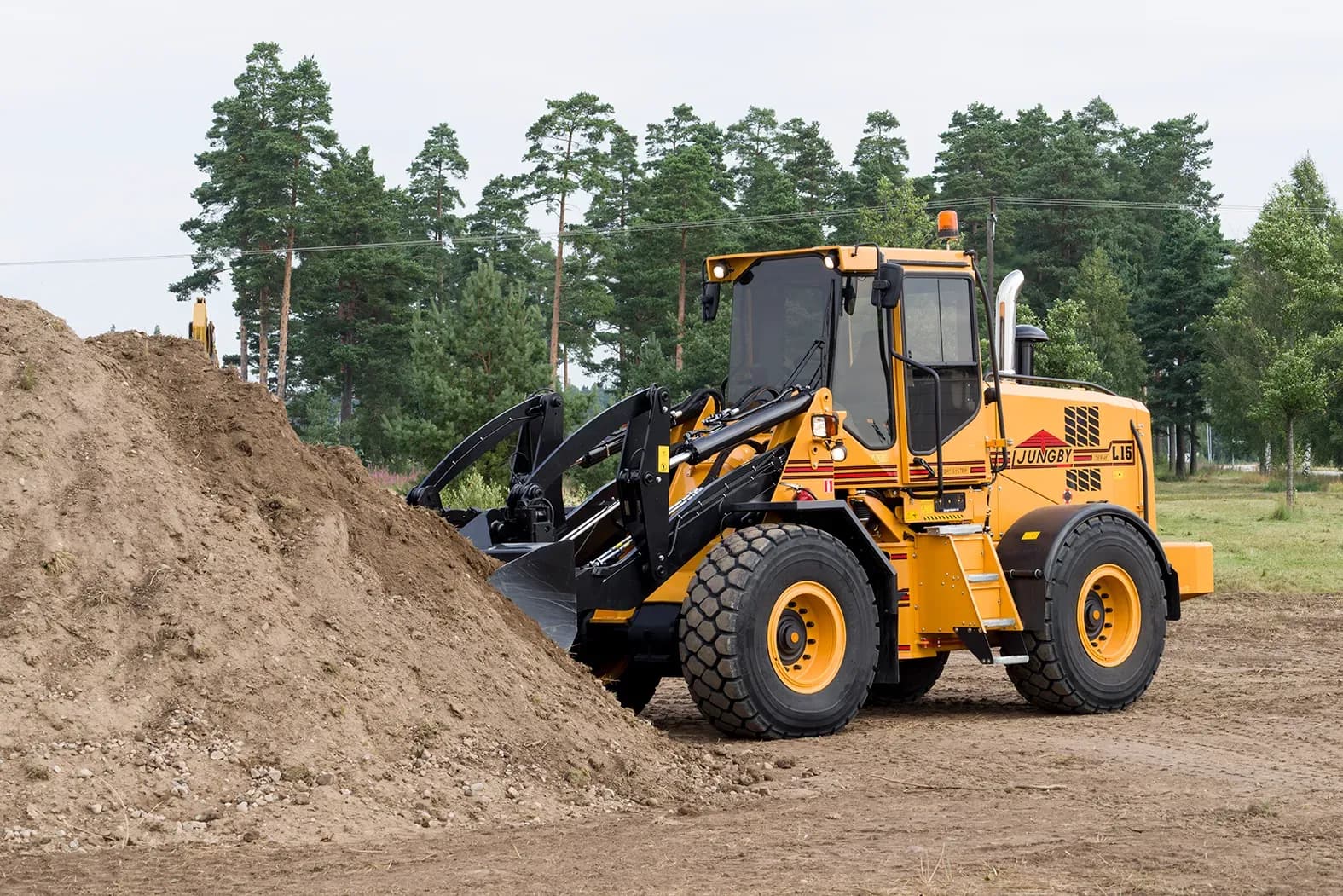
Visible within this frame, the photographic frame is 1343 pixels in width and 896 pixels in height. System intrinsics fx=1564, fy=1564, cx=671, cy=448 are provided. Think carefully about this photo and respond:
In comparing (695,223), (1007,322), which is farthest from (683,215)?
(1007,322)

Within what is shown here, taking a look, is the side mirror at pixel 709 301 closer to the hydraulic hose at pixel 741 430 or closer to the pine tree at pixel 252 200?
the hydraulic hose at pixel 741 430

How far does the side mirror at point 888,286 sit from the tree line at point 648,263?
81.2ft

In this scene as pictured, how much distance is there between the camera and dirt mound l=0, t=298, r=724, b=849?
6914mm

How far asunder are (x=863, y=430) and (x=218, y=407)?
4323mm

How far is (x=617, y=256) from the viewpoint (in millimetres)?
64188

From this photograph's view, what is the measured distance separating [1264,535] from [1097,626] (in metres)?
19.1

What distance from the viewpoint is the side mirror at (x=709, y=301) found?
1165cm

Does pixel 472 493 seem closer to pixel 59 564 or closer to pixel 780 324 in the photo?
pixel 780 324

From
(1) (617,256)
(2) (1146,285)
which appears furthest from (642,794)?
(2) (1146,285)

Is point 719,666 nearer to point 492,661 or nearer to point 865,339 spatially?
point 492,661

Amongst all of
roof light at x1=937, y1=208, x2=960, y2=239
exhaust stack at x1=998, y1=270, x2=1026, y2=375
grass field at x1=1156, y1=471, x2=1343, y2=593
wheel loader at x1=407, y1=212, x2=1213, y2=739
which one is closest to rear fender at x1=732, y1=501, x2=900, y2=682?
wheel loader at x1=407, y1=212, x2=1213, y2=739

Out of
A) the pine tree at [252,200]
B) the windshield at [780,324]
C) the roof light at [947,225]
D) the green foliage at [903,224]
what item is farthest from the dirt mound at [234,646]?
the pine tree at [252,200]

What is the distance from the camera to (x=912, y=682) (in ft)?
40.3

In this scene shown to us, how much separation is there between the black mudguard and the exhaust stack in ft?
3.99
